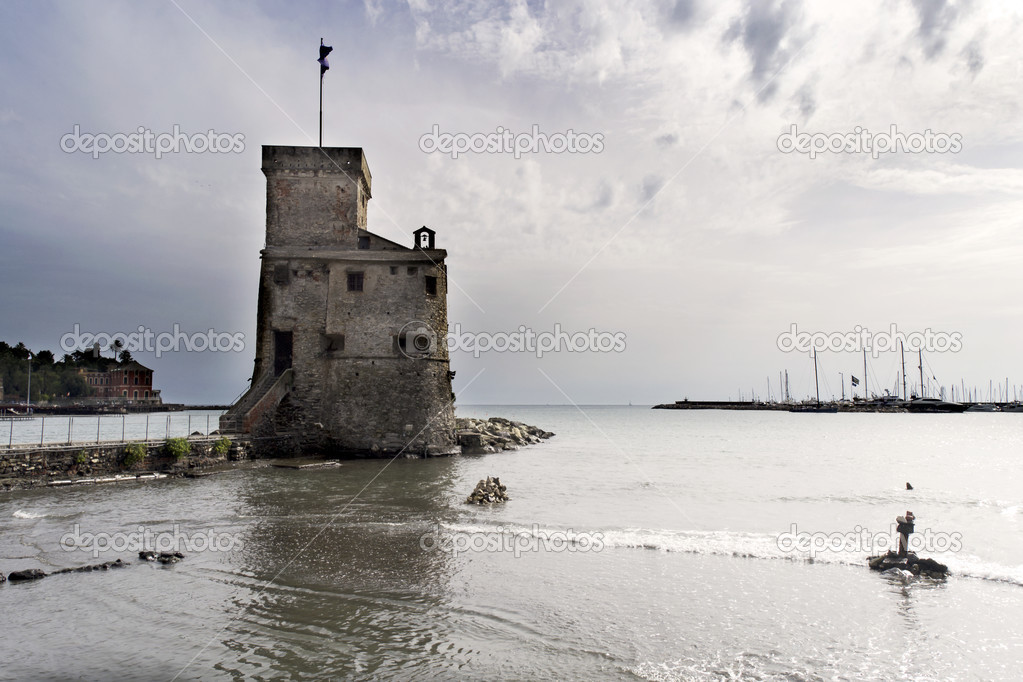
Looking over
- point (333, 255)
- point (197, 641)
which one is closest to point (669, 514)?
point (197, 641)

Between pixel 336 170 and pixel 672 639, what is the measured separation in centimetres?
2724

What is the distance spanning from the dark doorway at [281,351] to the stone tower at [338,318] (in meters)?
0.05

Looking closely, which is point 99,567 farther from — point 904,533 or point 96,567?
point 904,533

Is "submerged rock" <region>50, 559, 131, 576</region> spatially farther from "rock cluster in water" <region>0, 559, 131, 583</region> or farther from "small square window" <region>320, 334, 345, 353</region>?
"small square window" <region>320, 334, 345, 353</region>

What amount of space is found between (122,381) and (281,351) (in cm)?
10144

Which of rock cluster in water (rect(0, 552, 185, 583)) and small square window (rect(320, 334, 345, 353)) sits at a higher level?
small square window (rect(320, 334, 345, 353))

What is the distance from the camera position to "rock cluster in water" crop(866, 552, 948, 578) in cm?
1059

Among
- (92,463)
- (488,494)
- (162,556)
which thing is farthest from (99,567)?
(92,463)

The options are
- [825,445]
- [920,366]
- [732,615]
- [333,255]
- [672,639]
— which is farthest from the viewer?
[920,366]

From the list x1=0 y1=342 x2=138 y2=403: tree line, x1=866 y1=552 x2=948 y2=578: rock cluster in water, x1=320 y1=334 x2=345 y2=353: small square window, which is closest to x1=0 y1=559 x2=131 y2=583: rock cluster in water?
x1=866 y1=552 x2=948 y2=578: rock cluster in water

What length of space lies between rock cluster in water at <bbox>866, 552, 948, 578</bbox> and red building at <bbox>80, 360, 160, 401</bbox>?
407 ft

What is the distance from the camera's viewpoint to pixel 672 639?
7.80 metres

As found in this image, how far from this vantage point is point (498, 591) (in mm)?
9562

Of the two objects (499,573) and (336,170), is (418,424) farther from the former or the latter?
(499,573)
